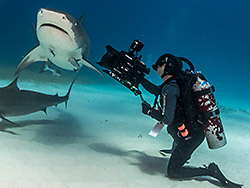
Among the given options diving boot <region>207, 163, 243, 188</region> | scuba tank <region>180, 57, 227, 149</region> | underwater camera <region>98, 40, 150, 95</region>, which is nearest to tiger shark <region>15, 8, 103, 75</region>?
underwater camera <region>98, 40, 150, 95</region>

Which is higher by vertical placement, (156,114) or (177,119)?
(177,119)

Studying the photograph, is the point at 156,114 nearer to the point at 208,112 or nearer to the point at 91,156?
the point at 208,112

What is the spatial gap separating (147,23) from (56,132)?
10704cm

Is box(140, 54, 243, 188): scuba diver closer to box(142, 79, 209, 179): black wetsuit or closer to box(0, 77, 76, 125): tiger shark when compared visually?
box(142, 79, 209, 179): black wetsuit

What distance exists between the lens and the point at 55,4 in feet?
231

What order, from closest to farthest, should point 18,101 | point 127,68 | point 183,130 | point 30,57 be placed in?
point 183,130 → point 127,68 → point 18,101 → point 30,57

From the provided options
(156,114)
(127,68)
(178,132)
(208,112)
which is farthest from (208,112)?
(127,68)

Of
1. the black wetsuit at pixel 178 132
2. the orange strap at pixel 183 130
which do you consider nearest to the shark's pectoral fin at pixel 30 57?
the black wetsuit at pixel 178 132

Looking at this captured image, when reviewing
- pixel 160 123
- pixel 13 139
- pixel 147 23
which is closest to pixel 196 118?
pixel 160 123

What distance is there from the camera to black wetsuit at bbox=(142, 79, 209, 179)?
296 centimetres

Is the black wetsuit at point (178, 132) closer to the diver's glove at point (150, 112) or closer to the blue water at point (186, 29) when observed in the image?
the diver's glove at point (150, 112)

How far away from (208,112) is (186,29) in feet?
451

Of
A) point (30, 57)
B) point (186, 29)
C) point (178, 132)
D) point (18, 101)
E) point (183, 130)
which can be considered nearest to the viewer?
point (183, 130)

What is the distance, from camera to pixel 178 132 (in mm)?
3326
